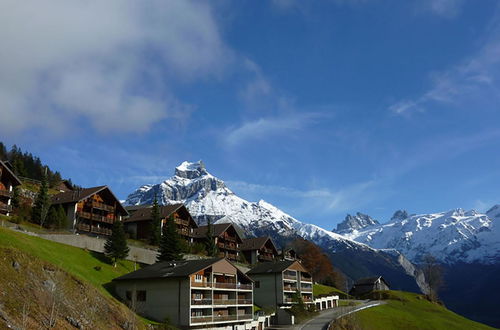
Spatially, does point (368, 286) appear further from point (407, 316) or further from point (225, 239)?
point (225, 239)

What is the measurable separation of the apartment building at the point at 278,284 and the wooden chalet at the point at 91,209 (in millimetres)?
30715

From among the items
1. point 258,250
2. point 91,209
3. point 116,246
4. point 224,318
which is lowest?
point 224,318

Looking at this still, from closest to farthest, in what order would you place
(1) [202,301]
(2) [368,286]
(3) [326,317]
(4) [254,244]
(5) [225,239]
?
1. (1) [202,301]
2. (3) [326,317]
3. (5) [225,239]
4. (4) [254,244]
5. (2) [368,286]

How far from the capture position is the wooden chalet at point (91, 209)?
3612 inches

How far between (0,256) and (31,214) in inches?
1701

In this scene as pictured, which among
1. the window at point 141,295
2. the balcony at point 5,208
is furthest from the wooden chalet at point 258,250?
the window at point 141,295

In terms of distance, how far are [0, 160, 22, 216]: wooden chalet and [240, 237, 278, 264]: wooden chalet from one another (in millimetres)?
61127

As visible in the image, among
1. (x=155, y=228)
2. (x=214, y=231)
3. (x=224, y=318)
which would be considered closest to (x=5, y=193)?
(x=155, y=228)

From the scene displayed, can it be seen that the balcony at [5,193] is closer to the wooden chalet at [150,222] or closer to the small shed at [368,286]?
the wooden chalet at [150,222]

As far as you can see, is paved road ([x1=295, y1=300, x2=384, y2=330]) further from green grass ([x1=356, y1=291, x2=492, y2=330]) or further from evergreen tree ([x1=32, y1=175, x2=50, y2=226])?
evergreen tree ([x1=32, y1=175, x2=50, y2=226])

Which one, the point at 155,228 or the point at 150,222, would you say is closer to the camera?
the point at 155,228

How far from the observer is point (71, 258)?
63188mm

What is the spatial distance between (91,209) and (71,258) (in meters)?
32.5

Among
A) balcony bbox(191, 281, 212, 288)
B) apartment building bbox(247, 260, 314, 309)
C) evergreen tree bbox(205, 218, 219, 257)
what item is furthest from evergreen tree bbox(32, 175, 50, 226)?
apartment building bbox(247, 260, 314, 309)
